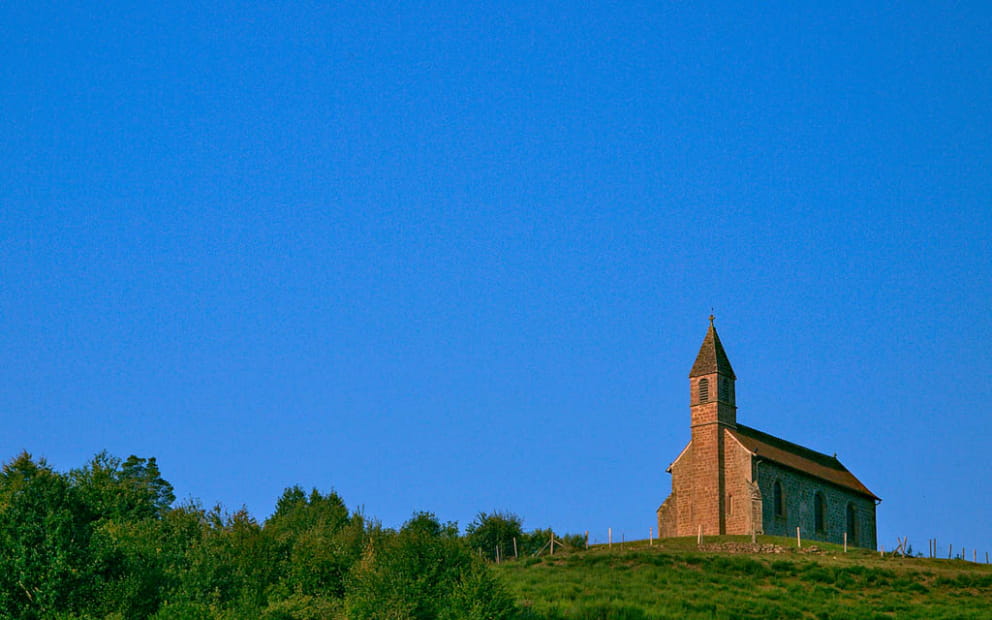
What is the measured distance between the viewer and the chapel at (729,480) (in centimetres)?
6906

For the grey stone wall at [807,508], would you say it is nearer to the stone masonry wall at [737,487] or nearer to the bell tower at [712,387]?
the stone masonry wall at [737,487]

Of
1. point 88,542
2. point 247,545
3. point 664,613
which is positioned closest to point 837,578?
point 664,613

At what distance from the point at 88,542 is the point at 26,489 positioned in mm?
2733

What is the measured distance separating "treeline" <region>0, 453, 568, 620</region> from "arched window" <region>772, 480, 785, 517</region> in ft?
100

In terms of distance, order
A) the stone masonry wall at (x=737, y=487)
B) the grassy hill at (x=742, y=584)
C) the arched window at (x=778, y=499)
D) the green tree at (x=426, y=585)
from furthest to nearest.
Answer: the arched window at (x=778, y=499) < the stone masonry wall at (x=737, y=487) < the grassy hill at (x=742, y=584) < the green tree at (x=426, y=585)

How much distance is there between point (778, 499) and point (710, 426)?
6.36 m

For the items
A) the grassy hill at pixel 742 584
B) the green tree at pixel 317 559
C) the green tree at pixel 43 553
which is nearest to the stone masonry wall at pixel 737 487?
the grassy hill at pixel 742 584

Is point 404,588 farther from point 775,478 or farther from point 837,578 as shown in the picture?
point 775,478

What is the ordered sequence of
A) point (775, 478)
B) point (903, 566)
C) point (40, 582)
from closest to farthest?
point (40, 582), point (903, 566), point (775, 478)

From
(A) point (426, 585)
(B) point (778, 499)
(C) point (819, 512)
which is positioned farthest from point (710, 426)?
(A) point (426, 585)

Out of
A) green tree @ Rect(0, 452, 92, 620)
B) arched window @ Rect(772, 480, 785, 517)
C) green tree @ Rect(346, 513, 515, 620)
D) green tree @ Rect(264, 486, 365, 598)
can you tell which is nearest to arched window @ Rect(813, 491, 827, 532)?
arched window @ Rect(772, 480, 785, 517)

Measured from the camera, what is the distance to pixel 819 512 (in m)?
75.9

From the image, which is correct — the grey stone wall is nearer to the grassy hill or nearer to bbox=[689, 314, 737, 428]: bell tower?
bbox=[689, 314, 737, 428]: bell tower

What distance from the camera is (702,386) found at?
72.2m
